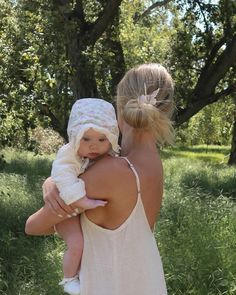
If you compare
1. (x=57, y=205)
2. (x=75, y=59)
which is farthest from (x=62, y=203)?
(x=75, y=59)

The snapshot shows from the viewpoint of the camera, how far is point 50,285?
459 centimetres

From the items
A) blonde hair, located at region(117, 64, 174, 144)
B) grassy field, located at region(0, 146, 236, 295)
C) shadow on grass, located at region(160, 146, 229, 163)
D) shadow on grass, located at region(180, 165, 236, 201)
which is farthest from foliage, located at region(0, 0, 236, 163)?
shadow on grass, located at region(160, 146, 229, 163)

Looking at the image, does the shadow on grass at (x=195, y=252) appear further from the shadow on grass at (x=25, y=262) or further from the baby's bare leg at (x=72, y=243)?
the baby's bare leg at (x=72, y=243)

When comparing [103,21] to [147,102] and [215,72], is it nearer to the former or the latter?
[215,72]

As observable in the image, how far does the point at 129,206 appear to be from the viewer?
6.76 ft

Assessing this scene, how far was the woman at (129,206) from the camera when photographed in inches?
80.7

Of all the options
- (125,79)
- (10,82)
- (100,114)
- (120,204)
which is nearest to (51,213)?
(120,204)

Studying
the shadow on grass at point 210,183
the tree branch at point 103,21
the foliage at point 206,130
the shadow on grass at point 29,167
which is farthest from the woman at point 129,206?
the foliage at point 206,130

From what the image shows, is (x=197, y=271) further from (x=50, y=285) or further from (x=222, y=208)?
(x=222, y=208)

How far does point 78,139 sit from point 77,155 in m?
0.07

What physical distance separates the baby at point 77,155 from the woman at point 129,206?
4 centimetres

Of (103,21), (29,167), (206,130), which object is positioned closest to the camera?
(103,21)

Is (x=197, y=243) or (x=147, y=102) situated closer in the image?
(x=147, y=102)

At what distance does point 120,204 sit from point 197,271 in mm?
2928
